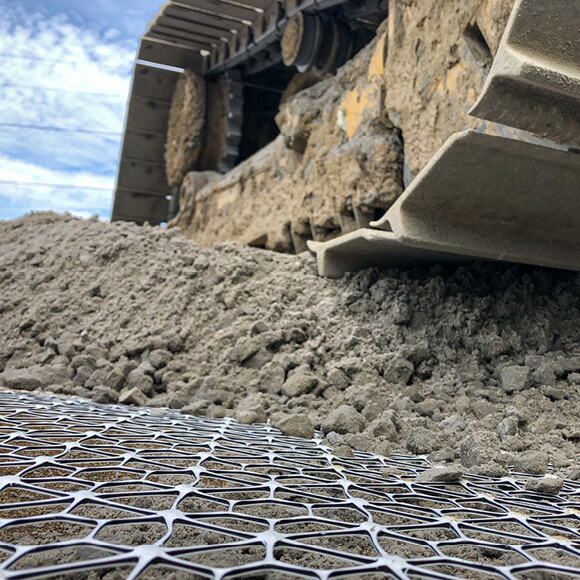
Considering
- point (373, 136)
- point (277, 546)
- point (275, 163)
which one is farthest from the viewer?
point (275, 163)

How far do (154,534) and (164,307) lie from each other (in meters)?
2.61

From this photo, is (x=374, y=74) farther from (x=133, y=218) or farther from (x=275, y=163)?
(x=133, y=218)

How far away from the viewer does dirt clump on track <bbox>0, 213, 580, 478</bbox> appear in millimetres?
2170

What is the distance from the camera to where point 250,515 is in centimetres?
122

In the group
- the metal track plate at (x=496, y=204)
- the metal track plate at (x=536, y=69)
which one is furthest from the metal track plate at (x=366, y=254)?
the metal track plate at (x=536, y=69)

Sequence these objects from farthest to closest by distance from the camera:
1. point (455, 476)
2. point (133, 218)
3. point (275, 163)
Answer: point (133, 218)
point (275, 163)
point (455, 476)

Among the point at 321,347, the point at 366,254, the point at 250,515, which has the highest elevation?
the point at 366,254

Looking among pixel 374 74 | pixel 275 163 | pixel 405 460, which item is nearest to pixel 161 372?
pixel 405 460

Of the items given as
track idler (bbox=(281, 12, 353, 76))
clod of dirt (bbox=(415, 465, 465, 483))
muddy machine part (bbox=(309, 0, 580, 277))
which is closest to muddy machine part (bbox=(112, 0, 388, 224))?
track idler (bbox=(281, 12, 353, 76))

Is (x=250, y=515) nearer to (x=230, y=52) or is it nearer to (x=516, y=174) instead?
(x=516, y=174)

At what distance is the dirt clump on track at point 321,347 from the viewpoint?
2.17 metres

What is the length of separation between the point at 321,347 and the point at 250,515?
1744 millimetres

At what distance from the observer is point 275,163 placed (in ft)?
22.9

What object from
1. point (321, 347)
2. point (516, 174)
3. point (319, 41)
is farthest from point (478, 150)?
point (319, 41)
